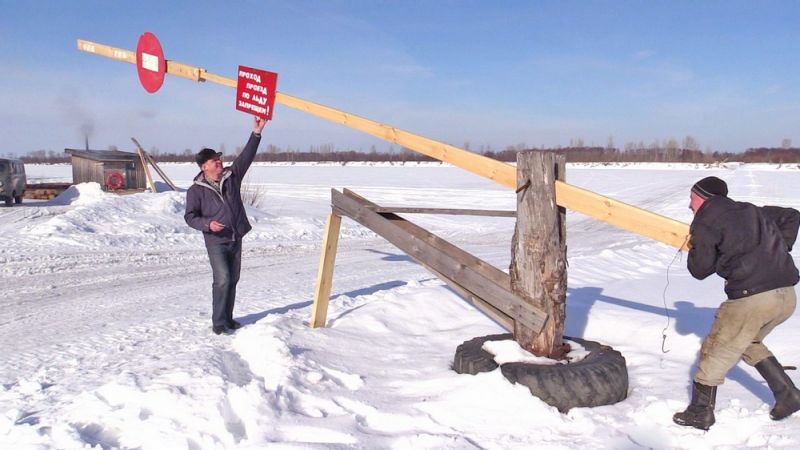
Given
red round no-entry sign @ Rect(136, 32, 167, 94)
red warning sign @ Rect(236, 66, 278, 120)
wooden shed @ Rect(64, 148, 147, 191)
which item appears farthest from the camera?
wooden shed @ Rect(64, 148, 147, 191)

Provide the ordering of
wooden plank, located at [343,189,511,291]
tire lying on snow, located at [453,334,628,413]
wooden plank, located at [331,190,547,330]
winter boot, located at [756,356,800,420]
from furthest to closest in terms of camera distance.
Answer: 1. wooden plank, located at [343,189,511,291]
2. wooden plank, located at [331,190,547,330]
3. tire lying on snow, located at [453,334,628,413]
4. winter boot, located at [756,356,800,420]

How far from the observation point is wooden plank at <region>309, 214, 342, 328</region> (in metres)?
5.68

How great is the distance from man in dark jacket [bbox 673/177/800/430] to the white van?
2255 cm

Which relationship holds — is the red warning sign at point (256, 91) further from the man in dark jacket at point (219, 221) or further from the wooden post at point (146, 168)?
the wooden post at point (146, 168)

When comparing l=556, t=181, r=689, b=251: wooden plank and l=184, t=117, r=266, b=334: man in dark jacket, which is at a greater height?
l=556, t=181, r=689, b=251: wooden plank

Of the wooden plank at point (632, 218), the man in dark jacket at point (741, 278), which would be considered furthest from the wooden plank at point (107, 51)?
the man in dark jacket at point (741, 278)

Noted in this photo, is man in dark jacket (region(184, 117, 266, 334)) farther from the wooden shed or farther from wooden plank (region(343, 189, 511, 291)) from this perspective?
the wooden shed

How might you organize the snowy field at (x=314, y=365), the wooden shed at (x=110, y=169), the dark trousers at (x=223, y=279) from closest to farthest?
the snowy field at (x=314, y=365)
the dark trousers at (x=223, y=279)
the wooden shed at (x=110, y=169)

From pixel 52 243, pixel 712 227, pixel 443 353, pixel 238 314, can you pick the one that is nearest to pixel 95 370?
pixel 238 314

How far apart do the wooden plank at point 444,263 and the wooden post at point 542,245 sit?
0.10 metres

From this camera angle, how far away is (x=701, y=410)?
11.9ft

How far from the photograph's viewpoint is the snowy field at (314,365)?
3.44m

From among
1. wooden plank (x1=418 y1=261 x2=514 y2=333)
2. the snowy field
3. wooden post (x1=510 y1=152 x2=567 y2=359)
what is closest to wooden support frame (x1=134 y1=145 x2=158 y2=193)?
the snowy field

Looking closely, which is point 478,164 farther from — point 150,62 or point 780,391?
point 150,62
